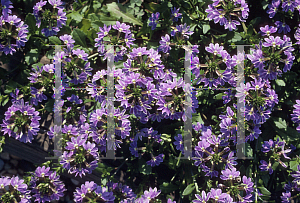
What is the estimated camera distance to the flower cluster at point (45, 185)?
4078 mm

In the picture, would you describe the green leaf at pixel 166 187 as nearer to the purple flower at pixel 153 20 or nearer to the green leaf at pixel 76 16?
the purple flower at pixel 153 20

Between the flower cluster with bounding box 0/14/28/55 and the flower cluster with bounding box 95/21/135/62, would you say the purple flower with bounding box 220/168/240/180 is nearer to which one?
the flower cluster with bounding box 95/21/135/62

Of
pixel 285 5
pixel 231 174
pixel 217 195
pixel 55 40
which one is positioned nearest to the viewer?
pixel 217 195

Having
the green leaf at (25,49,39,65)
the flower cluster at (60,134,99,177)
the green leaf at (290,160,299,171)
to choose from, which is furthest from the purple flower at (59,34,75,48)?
the green leaf at (290,160,299,171)

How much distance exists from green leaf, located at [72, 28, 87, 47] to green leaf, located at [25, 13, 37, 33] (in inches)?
27.0

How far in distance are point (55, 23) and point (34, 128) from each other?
178 centimetres

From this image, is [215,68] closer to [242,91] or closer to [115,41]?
[242,91]

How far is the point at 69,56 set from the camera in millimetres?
4125

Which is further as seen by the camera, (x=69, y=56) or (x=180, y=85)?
(x=69, y=56)

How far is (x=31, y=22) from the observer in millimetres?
4488

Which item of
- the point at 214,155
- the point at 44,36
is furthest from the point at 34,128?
the point at 214,155

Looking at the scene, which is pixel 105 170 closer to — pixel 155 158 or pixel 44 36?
pixel 155 158

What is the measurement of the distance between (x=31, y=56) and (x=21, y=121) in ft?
3.70

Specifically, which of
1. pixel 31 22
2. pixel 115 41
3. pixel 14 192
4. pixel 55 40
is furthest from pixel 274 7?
pixel 14 192
